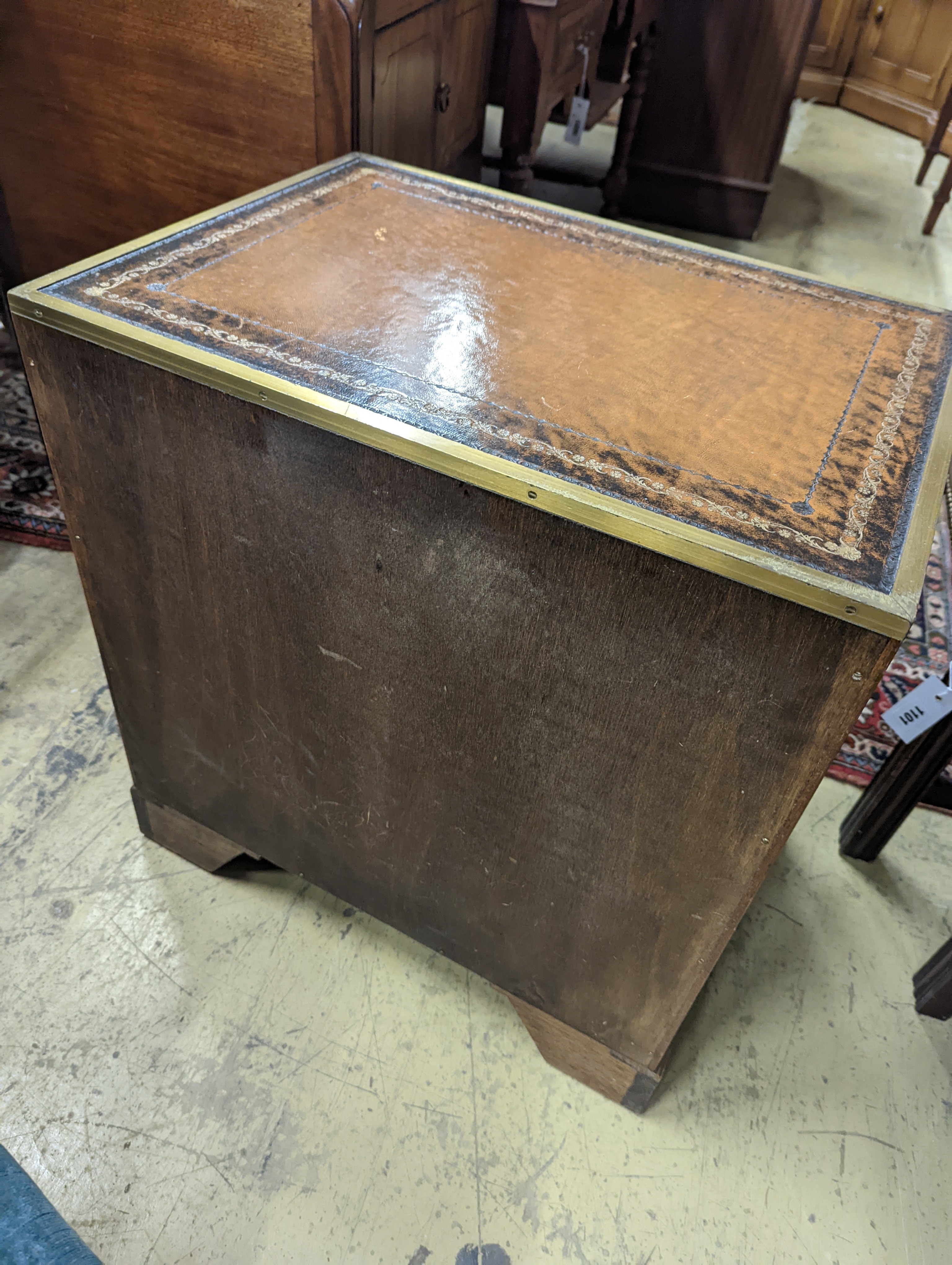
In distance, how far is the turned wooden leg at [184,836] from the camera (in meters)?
1.43

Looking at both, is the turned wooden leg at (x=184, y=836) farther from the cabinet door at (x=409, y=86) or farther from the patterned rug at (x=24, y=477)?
the cabinet door at (x=409, y=86)

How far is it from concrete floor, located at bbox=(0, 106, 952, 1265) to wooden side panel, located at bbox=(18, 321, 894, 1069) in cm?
16

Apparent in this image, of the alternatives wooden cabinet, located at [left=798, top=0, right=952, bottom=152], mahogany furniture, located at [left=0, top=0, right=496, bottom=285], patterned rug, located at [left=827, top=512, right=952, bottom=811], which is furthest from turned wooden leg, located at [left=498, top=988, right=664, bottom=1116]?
wooden cabinet, located at [left=798, top=0, right=952, bottom=152]

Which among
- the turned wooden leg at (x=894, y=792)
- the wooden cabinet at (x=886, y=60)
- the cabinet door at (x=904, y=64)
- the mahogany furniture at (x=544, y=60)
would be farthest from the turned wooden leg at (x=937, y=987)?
the cabinet door at (x=904, y=64)

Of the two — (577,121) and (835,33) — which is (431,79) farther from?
(835,33)

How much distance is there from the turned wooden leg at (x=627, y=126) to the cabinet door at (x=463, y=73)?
1.30 m

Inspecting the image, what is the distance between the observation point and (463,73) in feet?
6.02

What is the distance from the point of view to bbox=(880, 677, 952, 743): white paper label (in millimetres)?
1229

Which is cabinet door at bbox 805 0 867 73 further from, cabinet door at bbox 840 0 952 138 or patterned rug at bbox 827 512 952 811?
patterned rug at bbox 827 512 952 811

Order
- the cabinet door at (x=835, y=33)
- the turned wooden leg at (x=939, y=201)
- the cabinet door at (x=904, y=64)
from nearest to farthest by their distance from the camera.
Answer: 1. the turned wooden leg at (x=939, y=201)
2. the cabinet door at (x=904, y=64)
3. the cabinet door at (x=835, y=33)

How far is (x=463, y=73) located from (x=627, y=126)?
1698 millimetres

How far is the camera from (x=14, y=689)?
1.73 m

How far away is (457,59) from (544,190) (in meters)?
2.10

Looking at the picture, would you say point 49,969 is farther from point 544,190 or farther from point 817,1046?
point 544,190
